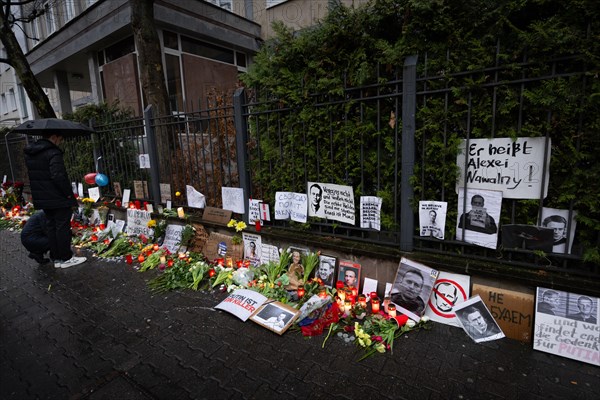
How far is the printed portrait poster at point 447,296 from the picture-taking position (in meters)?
2.76

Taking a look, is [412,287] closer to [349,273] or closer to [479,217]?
[349,273]

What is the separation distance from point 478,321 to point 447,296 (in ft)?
0.99

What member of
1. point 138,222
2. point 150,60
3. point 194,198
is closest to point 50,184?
point 138,222

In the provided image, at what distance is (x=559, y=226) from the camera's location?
2.45 metres

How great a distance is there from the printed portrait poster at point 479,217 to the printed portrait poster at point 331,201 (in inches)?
41.5

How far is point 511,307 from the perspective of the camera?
2.57 meters

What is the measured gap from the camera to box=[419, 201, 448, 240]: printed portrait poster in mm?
2862

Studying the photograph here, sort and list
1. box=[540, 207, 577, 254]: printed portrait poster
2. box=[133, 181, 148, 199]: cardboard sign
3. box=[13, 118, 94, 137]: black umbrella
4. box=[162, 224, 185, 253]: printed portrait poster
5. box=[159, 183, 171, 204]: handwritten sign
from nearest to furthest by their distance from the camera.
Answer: box=[540, 207, 577, 254]: printed portrait poster, box=[13, 118, 94, 137]: black umbrella, box=[162, 224, 185, 253]: printed portrait poster, box=[159, 183, 171, 204]: handwritten sign, box=[133, 181, 148, 199]: cardboard sign

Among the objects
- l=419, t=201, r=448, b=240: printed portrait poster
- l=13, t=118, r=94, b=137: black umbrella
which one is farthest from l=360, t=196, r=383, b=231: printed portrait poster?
l=13, t=118, r=94, b=137: black umbrella

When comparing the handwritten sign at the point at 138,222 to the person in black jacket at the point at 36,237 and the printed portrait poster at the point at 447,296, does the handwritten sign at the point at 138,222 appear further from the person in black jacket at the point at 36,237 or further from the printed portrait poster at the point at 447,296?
the printed portrait poster at the point at 447,296

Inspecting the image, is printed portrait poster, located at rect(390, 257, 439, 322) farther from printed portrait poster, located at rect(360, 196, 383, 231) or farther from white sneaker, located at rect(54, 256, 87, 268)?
white sneaker, located at rect(54, 256, 87, 268)

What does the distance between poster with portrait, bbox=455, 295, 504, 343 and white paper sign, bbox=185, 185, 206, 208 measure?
3884mm

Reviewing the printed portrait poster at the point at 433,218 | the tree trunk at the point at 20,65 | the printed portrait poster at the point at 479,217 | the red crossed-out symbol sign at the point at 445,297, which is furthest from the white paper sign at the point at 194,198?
the tree trunk at the point at 20,65

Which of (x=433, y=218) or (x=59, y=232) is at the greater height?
(x=433, y=218)
